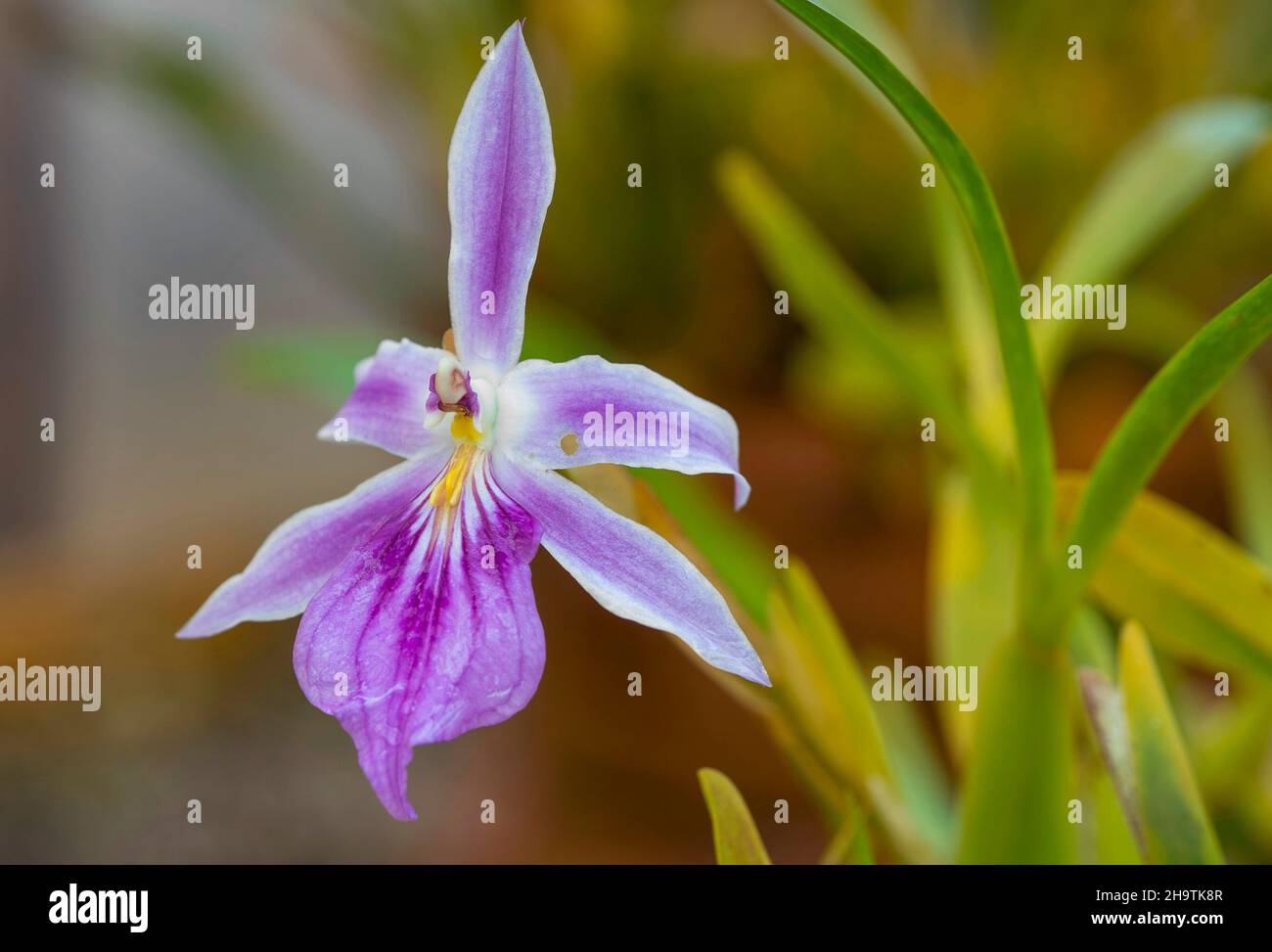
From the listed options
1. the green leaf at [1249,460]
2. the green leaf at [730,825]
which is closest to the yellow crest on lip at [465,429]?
the green leaf at [730,825]

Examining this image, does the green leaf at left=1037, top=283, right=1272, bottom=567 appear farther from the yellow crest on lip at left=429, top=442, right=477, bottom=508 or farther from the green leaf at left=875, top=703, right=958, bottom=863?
the yellow crest on lip at left=429, top=442, right=477, bottom=508

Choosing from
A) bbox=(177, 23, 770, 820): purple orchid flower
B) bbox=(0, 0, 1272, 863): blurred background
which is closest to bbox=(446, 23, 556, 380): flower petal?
bbox=(177, 23, 770, 820): purple orchid flower

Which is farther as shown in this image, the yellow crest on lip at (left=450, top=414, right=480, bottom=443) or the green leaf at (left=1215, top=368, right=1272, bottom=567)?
the green leaf at (left=1215, top=368, right=1272, bottom=567)

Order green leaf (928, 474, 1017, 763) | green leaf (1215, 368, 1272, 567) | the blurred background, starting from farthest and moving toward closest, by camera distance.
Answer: the blurred background, green leaf (1215, 368, 1272, 567), green leaf (928, 474, 1017, 763)

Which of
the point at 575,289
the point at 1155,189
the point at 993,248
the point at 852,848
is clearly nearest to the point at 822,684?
the point at 852,848

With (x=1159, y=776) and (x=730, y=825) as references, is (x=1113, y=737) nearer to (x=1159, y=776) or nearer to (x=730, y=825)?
(x=1159, y=776)
